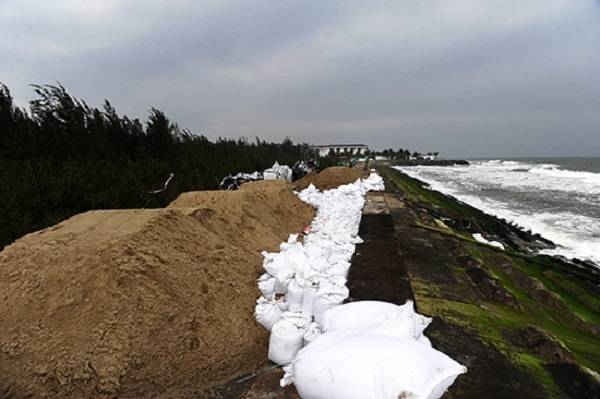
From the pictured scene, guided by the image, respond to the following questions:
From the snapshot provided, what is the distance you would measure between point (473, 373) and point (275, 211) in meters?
4.46

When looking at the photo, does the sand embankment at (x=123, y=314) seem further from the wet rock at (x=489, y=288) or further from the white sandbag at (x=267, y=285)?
the wet rock at (x=489, y=288)

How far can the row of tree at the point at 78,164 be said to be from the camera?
13.6ft

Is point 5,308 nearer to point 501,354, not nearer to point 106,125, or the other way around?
point 501,354

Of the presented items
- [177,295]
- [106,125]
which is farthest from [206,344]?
[106,125]

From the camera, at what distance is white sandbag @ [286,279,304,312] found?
99.0 inches

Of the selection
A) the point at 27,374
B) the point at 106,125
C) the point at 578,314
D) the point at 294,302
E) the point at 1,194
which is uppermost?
the point at 106,125

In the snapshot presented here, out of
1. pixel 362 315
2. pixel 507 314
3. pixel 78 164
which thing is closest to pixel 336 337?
pixel 362 315

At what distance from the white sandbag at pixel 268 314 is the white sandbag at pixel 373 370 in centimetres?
76

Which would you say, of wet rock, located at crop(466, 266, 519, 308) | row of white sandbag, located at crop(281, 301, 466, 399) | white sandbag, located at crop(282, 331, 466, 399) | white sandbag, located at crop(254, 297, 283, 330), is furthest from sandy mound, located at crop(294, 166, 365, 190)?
white sandbag, located at crop(282, 331, 466, 399)

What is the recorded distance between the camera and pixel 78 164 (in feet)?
18.9

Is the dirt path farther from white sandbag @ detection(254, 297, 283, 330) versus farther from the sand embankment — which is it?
the sand embankment

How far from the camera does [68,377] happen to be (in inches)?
78.2

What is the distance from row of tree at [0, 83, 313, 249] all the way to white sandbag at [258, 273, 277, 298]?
3.08 metres

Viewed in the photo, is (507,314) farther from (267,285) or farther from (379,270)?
(267,285)
